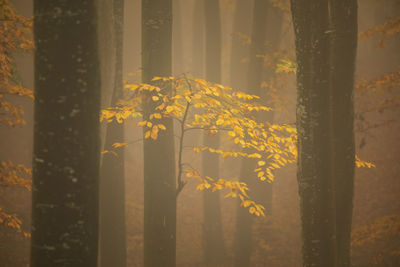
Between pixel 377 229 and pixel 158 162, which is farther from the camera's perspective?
pixel 377 229

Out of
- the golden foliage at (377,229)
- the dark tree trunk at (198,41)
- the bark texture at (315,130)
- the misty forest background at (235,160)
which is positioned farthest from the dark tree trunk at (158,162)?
the dark tree trunk at (198,41)

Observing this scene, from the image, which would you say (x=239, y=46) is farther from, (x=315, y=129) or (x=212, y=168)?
(x=315, y=129)

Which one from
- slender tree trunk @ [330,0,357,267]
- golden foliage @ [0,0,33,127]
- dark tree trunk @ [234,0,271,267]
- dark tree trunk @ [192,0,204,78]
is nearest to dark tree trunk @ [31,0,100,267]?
slender tree trunk @ [330,0,357,267]

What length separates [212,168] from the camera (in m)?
10.2

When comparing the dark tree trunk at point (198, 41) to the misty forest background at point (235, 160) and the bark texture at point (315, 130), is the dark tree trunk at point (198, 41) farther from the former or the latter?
the bark texture at point (315, 130)

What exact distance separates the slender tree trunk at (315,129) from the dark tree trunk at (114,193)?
4704 mm

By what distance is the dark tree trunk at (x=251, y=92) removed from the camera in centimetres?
927

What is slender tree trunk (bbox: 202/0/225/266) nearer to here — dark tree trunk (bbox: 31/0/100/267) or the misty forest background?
the misty forest background

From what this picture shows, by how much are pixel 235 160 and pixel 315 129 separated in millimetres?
13386

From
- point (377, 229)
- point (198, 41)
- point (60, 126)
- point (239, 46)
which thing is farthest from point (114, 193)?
point (198, 41)

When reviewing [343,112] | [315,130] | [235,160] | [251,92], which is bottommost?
[315,130]

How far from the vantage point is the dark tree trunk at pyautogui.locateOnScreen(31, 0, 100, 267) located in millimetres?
2156

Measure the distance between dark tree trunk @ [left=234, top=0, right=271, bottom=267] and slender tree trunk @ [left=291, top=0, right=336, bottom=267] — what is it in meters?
5.40

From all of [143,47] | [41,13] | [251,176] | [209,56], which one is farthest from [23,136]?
[41,13]
